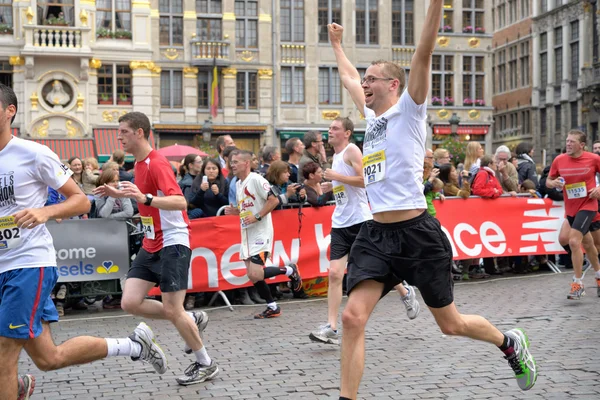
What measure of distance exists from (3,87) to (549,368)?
471cm

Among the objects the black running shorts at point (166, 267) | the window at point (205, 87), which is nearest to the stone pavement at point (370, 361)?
the black running shorts at point (166, 267)

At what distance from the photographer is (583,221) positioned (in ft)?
38.0

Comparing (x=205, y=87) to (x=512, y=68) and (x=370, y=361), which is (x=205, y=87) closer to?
(x=512, y=68)

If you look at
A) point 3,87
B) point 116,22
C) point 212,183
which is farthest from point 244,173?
point 116,22

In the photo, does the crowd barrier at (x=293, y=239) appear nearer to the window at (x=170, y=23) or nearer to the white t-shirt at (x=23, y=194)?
the white t-shirt at (x=23, y=194)

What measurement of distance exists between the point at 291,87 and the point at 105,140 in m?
9.00

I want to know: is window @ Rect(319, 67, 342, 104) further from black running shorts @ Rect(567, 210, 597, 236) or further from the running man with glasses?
the running man with glasses

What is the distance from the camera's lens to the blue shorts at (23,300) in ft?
17.0

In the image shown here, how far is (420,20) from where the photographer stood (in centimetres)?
4269

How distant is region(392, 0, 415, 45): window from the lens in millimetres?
42719

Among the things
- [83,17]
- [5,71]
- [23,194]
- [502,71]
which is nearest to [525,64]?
[502,71]

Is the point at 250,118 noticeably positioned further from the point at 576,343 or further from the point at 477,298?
the point at 576,343

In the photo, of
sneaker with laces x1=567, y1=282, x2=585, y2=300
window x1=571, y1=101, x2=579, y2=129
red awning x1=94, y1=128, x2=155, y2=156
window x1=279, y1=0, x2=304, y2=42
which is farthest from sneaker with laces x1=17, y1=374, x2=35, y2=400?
window x1=571, y1=101, x2=579, y2=129

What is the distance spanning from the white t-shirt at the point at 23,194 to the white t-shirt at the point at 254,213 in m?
5.38
